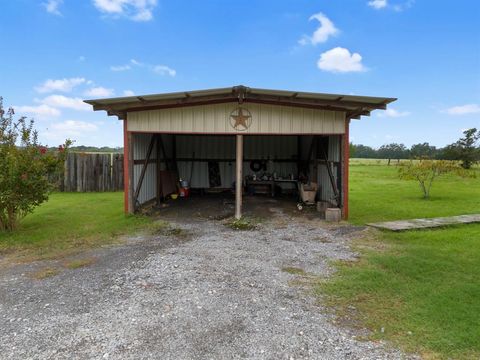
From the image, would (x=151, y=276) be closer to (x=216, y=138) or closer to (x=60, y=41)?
(x=216, y=138)

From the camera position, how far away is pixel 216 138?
15.2 metres

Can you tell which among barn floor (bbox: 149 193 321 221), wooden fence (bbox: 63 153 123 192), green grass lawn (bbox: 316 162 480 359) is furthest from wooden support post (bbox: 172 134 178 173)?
green grass lawn (bbox: 316 162 480 359)

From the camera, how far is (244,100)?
875 centimetres

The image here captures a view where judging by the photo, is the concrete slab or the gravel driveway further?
the concrete slab

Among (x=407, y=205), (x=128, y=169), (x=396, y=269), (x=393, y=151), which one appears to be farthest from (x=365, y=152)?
(x=396, y=269)

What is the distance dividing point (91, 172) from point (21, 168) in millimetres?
8447

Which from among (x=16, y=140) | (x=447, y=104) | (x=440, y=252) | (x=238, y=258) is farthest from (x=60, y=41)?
(x=447, y=104)

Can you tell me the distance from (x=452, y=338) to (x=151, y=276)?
347 centimetres

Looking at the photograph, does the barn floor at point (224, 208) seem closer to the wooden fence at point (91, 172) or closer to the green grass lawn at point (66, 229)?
the green grass lawn at point (66, 229)

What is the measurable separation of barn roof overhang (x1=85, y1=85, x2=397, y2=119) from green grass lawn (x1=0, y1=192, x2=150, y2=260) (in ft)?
9.20

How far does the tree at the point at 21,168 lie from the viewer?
7164 mm

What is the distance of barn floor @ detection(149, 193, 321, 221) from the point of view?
962cm

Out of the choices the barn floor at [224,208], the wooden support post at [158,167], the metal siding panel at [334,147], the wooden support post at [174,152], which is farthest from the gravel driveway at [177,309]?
the wooden support post at [174,152]

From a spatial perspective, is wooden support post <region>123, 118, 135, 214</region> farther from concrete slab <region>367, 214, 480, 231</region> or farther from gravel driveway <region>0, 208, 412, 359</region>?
concrete slab <region>367, 214, 480, 231</region>
